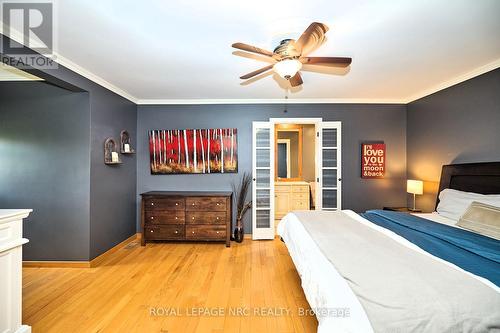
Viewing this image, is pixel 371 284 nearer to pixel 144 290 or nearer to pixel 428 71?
pixel 144 290

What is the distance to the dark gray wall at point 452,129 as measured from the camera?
256 cm

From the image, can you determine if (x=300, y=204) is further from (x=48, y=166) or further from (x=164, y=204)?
(x=48, y=166)

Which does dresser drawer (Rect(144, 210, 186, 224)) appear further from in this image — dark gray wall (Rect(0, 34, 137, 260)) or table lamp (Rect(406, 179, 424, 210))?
table lamp (Rect(406, 179, 424, 210))

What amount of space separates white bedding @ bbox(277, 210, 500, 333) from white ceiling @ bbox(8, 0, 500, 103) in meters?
1.75

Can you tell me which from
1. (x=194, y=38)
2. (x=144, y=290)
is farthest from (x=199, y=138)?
(x=144, y=290)

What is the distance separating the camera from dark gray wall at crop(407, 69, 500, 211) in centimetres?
256

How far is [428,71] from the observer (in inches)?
107

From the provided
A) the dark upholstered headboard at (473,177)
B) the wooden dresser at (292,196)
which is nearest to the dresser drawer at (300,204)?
the wooden dresser at (292,196)

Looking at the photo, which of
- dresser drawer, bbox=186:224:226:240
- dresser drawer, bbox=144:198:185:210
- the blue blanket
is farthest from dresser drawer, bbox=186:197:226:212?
the blue blanket

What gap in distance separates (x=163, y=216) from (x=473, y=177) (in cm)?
439

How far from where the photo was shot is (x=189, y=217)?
11.7 feet

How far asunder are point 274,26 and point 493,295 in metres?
2.16

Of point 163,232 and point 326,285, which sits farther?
point 163,232

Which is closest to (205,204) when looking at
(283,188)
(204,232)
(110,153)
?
(204,232)
